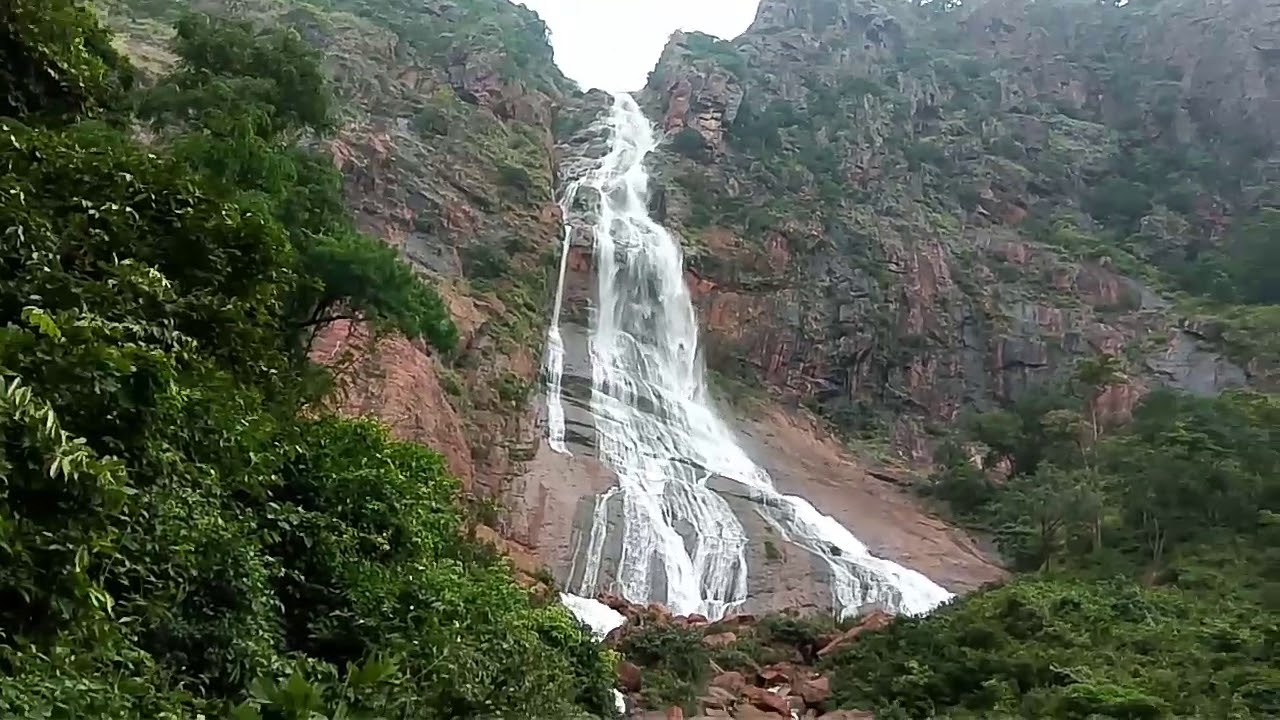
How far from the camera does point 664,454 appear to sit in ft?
85.1

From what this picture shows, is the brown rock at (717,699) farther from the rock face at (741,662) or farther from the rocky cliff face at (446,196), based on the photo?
the rocky cliff face at (446,196)

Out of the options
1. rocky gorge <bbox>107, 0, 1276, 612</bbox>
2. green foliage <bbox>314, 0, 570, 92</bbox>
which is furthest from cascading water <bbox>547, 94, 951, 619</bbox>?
green foliage <bbox>314, 0, 570, 92</bbox>

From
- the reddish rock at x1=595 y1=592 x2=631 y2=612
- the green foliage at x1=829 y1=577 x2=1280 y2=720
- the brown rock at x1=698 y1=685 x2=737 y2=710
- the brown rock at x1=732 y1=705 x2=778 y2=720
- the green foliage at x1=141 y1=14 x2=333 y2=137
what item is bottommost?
the reddish rock at x1=595 y1=592 x2=631 y2=612

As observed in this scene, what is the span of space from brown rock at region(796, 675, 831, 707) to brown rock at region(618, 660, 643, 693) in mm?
2398

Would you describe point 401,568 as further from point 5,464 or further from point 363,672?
point 5,464

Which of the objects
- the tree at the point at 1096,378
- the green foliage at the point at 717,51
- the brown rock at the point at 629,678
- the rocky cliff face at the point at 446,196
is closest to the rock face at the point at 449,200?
the rocky cliff face at the point at 446,196

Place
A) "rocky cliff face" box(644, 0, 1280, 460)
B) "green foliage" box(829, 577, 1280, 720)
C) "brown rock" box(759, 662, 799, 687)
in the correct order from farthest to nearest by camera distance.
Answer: "rocky cliff face" box(644, 0, 1280, 460)
"brown rock" box(759, 662, 799, 687)
"green foliage" box(829, 577, 1280, 720)

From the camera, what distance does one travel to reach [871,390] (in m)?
34.7

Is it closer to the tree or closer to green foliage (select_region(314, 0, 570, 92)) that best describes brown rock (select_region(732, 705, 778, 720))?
the tree

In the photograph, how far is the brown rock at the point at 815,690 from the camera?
1411 centimetres

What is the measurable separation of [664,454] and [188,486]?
21393 millimetres

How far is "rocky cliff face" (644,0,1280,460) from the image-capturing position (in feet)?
113

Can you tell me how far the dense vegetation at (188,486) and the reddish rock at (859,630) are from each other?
23.7 feet

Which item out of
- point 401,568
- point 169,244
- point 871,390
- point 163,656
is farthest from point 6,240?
point 871,390
